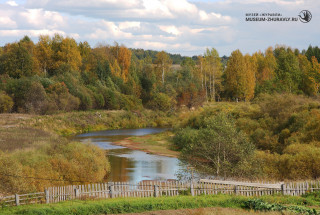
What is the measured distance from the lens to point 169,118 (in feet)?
318

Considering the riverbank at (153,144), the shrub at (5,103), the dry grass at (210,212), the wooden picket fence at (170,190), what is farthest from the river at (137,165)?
the shrub at (5,103)

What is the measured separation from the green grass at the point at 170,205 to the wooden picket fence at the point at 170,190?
3.17 feet

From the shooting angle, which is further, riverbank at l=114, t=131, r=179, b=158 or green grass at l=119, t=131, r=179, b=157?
green grass at l=119, t=131, r=179, b=157

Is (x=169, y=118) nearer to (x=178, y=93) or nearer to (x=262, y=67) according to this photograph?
(x=178, y=93)

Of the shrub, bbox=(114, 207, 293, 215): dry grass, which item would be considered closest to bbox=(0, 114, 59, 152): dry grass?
the shrub

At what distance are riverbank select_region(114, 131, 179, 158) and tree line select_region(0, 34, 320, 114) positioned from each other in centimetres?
2381

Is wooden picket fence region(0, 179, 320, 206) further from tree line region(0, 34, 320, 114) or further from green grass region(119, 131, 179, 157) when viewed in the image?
tree line region(0, 34, 320, 114)

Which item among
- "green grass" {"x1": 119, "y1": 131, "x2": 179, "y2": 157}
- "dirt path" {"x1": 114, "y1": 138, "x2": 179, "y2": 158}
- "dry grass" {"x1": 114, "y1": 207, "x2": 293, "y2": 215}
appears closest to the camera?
"dry grass" {"x1": 114, "y1": 207, "x2": 293, "y2": 215}

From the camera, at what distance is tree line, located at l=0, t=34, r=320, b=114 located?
81.8 m

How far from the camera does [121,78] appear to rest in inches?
4269

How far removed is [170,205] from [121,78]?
8893 centimetres

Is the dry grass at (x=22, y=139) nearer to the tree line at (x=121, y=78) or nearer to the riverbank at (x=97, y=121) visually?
the riverbank at (x=97, y=121)

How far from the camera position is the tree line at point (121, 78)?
81750 millimetres

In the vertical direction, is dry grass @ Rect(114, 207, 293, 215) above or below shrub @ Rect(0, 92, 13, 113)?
below
